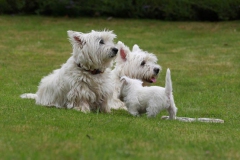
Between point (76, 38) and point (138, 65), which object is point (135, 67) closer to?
point (138, 65)

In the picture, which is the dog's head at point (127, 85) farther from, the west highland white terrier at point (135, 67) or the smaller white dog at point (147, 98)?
the west highland white terrier at point (135, 67)

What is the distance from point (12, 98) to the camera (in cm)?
1130

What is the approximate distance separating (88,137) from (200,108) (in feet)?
16.2

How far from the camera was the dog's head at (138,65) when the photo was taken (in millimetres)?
10675

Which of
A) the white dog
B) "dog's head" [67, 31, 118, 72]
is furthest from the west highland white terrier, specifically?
"dog's head" [67, 31, 118, 72]

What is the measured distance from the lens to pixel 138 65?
35.4 feet

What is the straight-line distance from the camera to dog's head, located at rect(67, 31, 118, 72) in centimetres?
959

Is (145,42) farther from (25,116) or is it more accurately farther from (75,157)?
(75,157)

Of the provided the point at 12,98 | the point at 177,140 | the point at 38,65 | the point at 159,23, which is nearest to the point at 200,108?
the point at 12,98

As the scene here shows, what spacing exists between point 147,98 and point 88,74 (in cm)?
119

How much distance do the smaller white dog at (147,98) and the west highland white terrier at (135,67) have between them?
797mm

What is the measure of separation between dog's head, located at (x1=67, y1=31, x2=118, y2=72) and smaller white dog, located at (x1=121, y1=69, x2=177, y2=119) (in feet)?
1.79

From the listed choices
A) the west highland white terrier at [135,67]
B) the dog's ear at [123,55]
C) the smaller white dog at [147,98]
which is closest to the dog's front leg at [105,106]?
the smaller white dog at [147,98]

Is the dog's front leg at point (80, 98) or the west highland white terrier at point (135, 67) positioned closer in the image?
the dog's front leg at point (80, 98)
